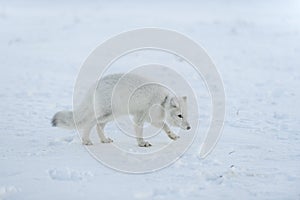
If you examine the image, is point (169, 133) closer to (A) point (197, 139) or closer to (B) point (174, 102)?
(A) point (197, 139)

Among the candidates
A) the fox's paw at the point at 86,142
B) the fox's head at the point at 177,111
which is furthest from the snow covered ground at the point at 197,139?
the fox's head at the point at 177,111

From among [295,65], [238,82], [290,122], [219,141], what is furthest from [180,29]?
[219,141]

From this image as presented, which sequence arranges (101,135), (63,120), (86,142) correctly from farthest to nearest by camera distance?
(101,135), (86,142), (63,120)

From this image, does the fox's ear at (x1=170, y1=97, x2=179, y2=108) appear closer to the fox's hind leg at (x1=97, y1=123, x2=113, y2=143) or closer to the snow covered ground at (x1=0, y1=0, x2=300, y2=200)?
the snow covered ground at (x1=0, y1=0, x2=300, y2=200)

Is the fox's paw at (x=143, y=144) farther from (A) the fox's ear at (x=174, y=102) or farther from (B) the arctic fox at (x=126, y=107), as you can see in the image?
(A) the fox's ear at (x=174, y=102)

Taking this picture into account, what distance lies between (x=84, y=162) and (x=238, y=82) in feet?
18.6

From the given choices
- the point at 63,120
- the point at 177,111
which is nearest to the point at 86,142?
the point at 63,120

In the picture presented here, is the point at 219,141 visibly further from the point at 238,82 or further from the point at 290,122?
the point at 238,82

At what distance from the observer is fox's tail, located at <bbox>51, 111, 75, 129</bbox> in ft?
16.6

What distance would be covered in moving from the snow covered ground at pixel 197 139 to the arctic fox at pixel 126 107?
315 millimetres

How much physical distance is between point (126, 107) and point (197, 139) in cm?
95

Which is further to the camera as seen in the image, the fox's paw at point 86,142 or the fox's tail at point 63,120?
the fox's paw at point 86,142

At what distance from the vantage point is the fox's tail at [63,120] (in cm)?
506

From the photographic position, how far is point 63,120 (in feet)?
16.7
